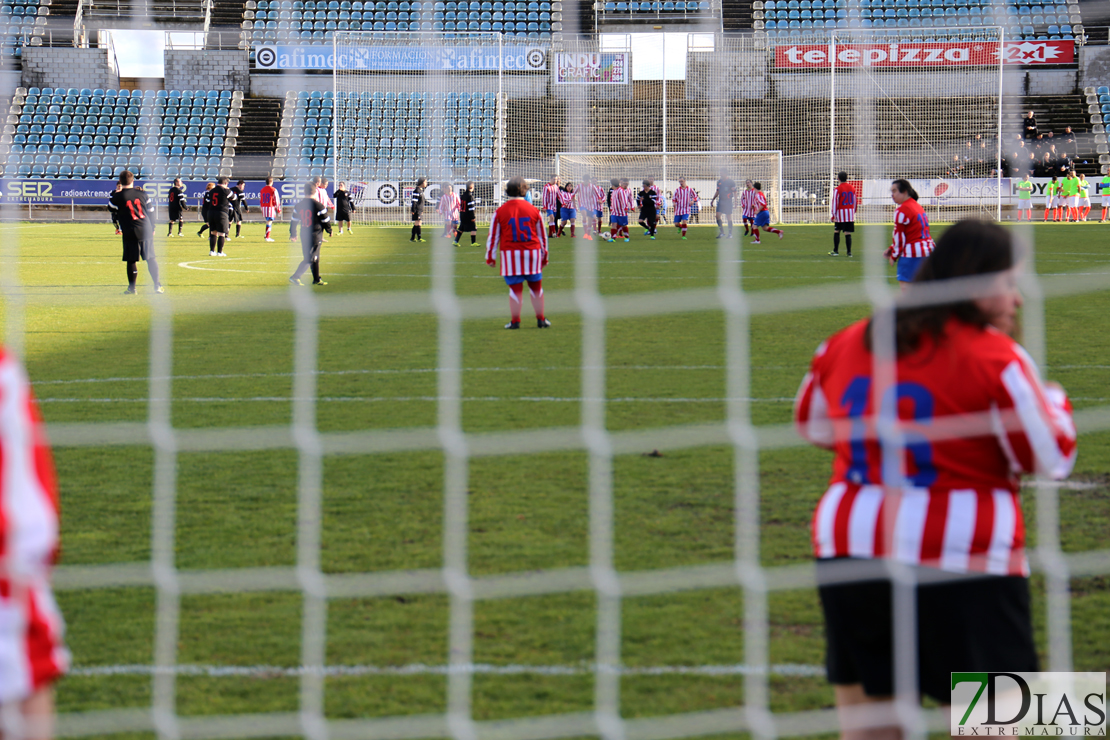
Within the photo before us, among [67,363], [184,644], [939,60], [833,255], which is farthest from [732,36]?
[184,644]

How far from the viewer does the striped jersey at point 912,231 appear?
12.0 m

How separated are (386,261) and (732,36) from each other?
67.8ft

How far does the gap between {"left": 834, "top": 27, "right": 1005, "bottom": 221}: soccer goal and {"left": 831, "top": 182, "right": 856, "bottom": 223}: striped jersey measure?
12.6m

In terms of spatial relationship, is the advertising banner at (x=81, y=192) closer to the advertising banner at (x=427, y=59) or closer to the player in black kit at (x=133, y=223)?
the advertising banner at (x=427, y=59)

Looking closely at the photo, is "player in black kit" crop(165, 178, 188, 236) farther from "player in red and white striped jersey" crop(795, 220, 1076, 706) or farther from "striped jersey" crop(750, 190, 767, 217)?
"player in red and white striped jersey" crop(795, 220, 1076, 706)

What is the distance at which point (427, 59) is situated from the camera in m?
36.5

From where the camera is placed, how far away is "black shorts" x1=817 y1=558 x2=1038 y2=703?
2680 mm

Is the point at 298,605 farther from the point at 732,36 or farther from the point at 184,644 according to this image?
the point at 732,36

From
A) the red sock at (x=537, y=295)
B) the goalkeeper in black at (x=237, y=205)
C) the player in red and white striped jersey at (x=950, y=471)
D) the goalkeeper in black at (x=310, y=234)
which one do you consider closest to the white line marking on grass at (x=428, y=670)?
the player in red and white striped jersey at (x=950, y=471)

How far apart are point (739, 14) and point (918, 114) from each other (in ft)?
27.5

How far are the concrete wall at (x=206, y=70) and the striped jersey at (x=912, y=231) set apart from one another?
33095 millimetres

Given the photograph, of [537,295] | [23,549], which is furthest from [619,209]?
[23,549]

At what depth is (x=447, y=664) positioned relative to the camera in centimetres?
394

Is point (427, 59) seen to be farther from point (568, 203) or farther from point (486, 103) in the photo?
point (568, 203)
